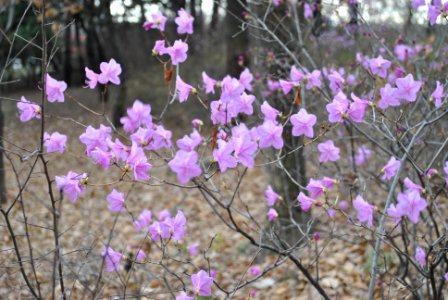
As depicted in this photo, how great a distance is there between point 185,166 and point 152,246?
3.76 meters

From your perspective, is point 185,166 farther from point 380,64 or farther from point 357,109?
point 380,64

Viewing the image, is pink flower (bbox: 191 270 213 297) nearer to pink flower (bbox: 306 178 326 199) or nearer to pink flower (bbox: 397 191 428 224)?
pink flower (bbox: 306 178 326 199)

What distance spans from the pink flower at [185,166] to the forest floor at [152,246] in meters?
0.22

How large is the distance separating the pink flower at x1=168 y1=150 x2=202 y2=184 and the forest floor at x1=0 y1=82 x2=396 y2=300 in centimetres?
22

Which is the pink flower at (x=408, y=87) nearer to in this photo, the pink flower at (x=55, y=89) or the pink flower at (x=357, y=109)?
the pink flower at (x=357, y=109)

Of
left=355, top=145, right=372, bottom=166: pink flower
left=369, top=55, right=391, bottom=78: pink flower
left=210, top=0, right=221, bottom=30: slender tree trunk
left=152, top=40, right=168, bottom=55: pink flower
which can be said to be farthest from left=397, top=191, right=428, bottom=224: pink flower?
left=210, top=0, right=221, bottom=30: slender tree trunk

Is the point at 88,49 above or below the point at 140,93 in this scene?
above

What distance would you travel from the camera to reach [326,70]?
364 centimetres

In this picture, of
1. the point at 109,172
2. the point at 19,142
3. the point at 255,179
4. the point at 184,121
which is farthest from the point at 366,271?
the point at 19,142

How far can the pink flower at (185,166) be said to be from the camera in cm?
147

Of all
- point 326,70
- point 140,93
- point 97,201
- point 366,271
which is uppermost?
point 140,93

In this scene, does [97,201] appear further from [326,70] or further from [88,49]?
[88,49]

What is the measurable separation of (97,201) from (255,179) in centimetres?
217

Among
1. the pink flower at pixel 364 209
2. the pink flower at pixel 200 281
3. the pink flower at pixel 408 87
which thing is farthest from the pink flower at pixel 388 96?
the pink flower at pixel 200 281
